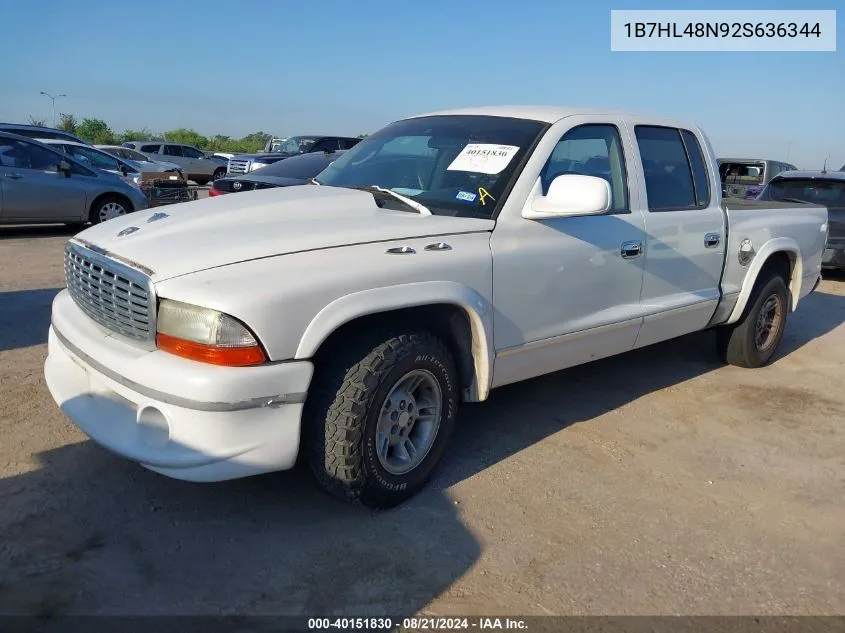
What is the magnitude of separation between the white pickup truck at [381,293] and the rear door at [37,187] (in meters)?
7.96

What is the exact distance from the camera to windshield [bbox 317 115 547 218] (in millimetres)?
3725

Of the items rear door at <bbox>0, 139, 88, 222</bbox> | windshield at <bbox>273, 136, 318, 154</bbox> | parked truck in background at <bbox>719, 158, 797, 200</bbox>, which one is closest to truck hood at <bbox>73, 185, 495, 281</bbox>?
rear door at <bbox>0, 139, 88, 222</bbox>

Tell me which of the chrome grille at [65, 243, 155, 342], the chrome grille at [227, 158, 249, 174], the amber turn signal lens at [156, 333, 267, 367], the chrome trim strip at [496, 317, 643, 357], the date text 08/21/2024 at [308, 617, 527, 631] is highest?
the chrome grille at [227, 158, 249, 174]

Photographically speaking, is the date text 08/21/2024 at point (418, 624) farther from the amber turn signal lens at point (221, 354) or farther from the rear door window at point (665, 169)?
the rear door window at point (665, 169)

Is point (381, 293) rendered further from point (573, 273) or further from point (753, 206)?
point (753, 206)

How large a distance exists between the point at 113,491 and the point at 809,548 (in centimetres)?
314

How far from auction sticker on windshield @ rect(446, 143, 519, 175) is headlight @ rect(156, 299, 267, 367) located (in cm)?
165

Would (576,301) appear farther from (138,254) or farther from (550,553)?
(138,254)

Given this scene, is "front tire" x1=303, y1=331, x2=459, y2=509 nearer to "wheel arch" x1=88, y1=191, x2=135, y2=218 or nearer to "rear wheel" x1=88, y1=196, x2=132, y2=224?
"rear wheel" x1=88, y1=196, x2=132, y2=224

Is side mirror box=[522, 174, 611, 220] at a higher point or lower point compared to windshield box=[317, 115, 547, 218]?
lower

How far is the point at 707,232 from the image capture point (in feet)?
16.0

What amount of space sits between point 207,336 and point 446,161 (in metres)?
1.81

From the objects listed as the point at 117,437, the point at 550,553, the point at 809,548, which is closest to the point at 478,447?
the point at 550,553

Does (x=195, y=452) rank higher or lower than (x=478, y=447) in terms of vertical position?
higher
